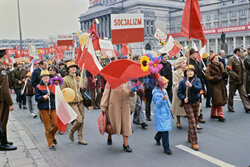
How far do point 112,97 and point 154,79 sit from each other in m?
1.04

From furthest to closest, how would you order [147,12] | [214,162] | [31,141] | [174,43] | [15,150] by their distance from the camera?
1. [147,12]
2. [174,43]
3. [31,141]
4. [15,150]
5. [214,162]

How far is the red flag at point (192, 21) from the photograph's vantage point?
18.3 feet

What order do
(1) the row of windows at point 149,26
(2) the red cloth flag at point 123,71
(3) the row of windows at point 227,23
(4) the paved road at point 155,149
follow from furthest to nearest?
(1) the row of windows at point 149,26 < (3) the row of windows at point 227,23 < (4) the paved road at point 155,149 < (2) the red cloth flag at point 123,71

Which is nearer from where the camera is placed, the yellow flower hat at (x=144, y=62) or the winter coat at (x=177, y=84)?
the yellow flower hat at (x=144, y=62)

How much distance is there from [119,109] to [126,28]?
1.97m

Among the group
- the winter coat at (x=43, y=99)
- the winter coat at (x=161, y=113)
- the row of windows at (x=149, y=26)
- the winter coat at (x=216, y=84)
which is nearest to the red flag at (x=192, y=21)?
the winter coat at (x=161, y=113)

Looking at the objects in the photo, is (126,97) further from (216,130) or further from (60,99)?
(216,130)

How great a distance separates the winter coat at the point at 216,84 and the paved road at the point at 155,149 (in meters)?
0.61

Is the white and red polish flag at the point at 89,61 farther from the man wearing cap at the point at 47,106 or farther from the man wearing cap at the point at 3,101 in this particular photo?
the man wearing cap at the point at 3,101

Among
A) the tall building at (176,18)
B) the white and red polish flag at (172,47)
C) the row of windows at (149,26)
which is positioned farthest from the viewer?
the row of windows at (149,26)

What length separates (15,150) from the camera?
5766 millimetres

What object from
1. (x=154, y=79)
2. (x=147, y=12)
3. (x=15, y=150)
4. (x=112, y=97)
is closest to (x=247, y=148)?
(x=154, y=79)

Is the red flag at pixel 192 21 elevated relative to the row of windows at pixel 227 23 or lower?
lower

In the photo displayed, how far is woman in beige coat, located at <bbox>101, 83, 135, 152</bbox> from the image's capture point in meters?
5.53
